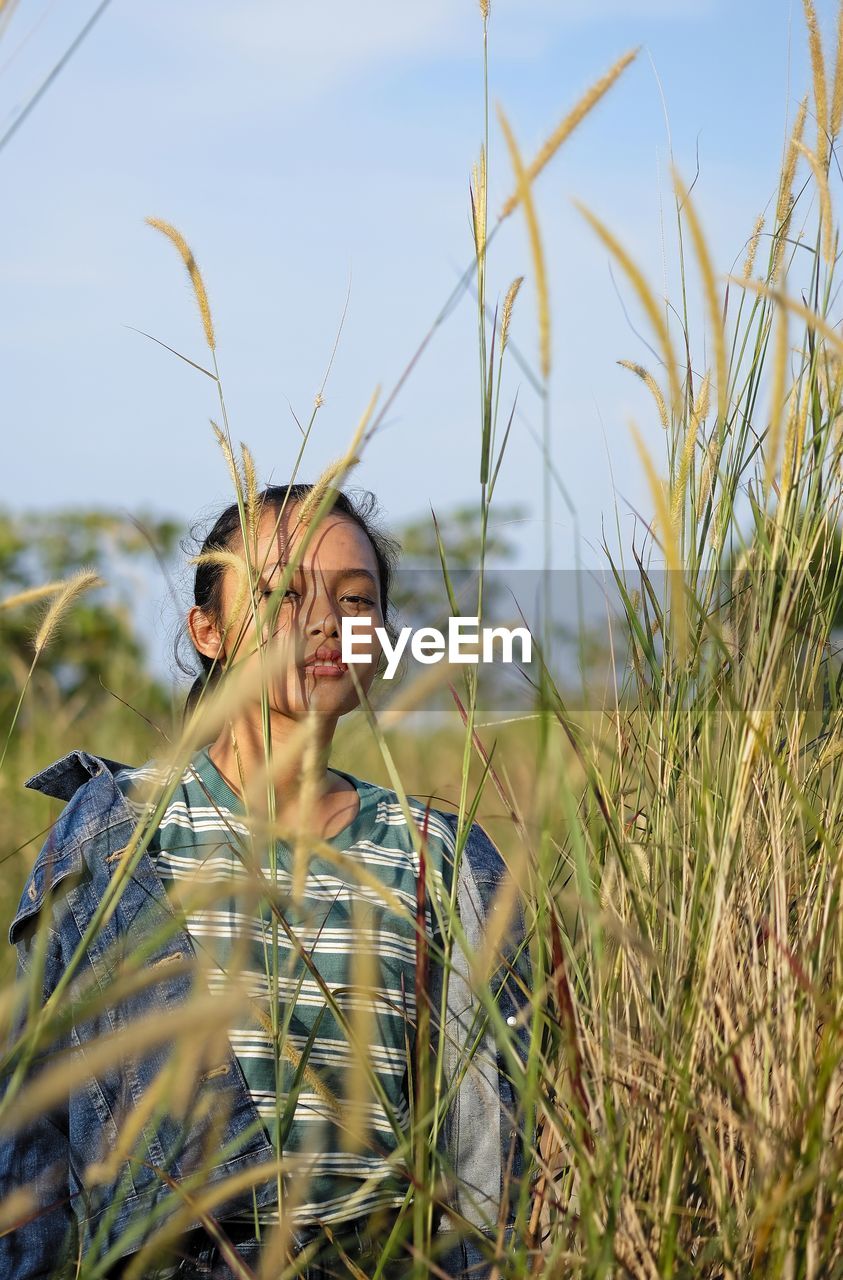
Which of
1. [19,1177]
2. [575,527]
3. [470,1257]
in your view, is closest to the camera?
[575,527]

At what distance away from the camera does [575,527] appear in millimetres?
1104

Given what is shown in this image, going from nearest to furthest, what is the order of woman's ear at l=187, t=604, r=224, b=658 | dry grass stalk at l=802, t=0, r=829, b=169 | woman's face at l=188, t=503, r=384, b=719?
dry grass stalk at l=802, t=0, r=829, b=169
woman's face at l=188, t=503, r=384, b=719
woman's ear at l=187, t=604, r=224, b=658

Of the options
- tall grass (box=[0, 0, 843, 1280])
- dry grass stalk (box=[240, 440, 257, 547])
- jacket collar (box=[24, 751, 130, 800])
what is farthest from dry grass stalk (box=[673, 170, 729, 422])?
jacket collar (box=[24, 751, 130, 800])

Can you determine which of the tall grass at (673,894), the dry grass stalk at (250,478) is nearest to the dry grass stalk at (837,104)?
the tall grass at (673,894)

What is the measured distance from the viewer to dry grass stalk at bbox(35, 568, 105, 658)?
1482 mm

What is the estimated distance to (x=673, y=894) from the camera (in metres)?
1.27

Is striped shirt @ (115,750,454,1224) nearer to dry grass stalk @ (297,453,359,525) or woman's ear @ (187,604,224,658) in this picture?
woman's ear @ (187,604,224,658)

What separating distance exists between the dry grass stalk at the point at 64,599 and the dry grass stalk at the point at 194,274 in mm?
322

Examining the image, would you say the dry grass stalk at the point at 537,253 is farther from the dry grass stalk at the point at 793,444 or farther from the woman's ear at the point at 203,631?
the woman's ear at the point at 203,631

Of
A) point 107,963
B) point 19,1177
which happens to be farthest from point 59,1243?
point 107,963

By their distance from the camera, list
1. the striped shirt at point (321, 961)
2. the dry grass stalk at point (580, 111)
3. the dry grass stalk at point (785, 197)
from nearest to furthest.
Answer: the dry grass stalk at point (580, 111)
the dry grass stalk at point (785, 197)
the striped shirt at point (321, 961)

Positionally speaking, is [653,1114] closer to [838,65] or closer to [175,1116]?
[175,1116]

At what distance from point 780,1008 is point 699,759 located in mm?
314

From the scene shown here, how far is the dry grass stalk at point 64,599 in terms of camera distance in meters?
1.48
